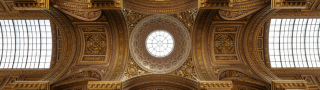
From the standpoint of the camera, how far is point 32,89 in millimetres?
11758

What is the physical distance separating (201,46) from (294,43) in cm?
1045

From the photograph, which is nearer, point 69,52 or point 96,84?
point 96,84

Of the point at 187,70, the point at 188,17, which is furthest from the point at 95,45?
the point at 188,17

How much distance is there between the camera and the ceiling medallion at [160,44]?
15242 mm

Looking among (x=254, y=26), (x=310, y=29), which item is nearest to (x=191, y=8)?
(x=254, y=26)

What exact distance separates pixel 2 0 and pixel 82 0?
25.9 ft

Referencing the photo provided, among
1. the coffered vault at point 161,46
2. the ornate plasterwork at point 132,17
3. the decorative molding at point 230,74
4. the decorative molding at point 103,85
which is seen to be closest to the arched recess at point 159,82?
the coffered vault at point 161,46

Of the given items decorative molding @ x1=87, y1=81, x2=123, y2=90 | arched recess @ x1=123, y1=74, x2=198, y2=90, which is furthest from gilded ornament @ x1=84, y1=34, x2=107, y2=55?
arched recess @ x1=123, y1=74, x2=198, y2=90

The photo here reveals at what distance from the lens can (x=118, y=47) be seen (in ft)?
50.5

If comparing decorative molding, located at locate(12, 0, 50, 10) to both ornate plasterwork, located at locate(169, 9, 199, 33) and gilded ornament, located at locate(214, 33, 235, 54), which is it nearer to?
ornate plasterwork, located at locate(169, 9, 199, 33)

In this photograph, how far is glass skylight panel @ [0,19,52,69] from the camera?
1662cm

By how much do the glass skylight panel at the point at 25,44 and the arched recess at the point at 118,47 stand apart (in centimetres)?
703

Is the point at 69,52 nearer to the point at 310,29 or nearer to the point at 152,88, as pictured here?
the point at 152,88

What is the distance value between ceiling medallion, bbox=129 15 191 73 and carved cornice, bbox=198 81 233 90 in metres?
3.07
